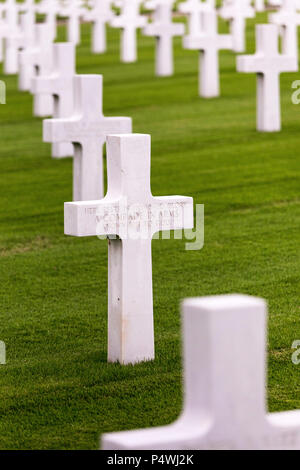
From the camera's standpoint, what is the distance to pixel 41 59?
1647cm

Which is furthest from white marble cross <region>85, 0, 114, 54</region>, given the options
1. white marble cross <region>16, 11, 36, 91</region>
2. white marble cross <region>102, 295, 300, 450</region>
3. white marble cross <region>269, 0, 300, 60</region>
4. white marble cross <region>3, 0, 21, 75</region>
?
white marble cross <region>102, 295, 300, 450</region>

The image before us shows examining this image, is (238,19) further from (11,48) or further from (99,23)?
(11,48)

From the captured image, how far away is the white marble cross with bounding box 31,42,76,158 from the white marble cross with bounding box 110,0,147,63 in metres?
7.79

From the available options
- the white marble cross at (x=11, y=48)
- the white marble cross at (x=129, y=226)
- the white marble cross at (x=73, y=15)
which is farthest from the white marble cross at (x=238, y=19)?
the white marble cross at (x=129, y=226)

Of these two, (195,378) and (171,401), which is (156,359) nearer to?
(171,401)

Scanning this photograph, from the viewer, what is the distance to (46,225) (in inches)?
395

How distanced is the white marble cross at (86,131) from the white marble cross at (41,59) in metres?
5.60

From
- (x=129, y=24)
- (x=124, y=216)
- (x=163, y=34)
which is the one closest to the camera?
(x=124, y=216)

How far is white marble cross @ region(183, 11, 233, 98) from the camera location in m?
16.6

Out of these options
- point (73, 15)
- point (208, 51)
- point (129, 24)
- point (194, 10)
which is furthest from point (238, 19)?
point (208, 51)

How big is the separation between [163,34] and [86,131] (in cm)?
946

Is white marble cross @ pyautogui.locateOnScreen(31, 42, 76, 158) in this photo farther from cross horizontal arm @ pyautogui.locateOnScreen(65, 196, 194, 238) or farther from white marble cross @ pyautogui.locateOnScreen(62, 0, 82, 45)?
white marble cross @ pyautogui.locateOnScreen(62, 0, 82, 45)

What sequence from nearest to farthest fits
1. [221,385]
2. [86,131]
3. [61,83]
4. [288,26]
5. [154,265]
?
[221,385], [154,265], [86,131], [61,83], [288,26]
